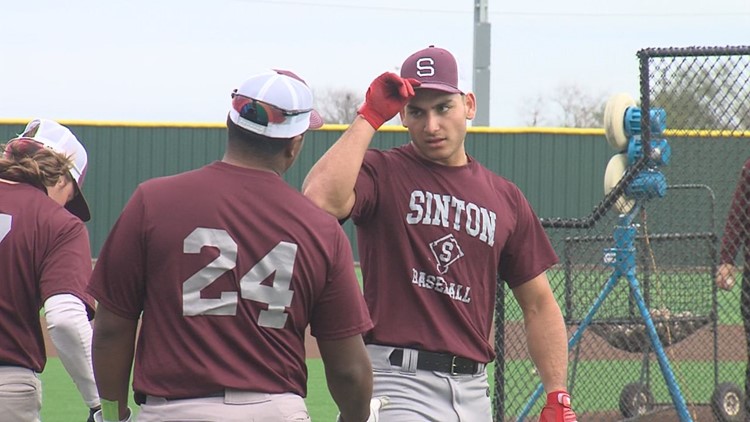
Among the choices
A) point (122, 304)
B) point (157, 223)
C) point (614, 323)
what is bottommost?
point (614, 323)

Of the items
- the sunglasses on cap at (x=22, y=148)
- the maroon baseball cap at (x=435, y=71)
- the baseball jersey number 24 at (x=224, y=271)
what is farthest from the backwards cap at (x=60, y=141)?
the baseball jersey number 24 at (x=224, y=271)

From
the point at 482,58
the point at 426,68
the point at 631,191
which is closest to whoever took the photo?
the point at 426,68

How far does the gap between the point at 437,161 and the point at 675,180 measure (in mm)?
5251

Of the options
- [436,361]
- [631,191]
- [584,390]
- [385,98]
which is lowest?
[584,390]

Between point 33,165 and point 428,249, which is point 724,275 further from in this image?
point 33,165

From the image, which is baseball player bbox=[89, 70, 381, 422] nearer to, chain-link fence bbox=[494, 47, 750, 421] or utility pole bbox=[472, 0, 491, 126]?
chain-link fence bbox=[494, 47, 750, 421]

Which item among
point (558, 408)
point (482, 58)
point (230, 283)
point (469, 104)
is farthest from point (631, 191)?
point (482, 58)

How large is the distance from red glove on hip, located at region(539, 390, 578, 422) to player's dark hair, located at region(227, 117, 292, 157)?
6.19ft

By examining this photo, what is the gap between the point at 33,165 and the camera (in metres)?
4.57

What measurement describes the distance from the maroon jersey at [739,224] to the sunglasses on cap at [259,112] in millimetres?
5172

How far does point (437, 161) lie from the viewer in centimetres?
469

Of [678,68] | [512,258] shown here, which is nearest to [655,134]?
[678,68]

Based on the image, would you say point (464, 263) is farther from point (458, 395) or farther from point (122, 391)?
point (122, 391)

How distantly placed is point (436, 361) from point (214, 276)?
4.66 ft
